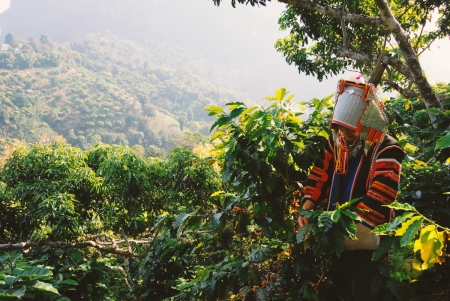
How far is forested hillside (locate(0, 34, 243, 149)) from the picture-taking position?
6506 cm

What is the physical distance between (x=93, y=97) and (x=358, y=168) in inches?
3496

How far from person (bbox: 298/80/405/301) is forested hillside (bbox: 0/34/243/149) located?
175ft

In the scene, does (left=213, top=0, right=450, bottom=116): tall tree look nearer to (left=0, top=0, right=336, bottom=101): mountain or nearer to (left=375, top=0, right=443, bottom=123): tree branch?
(left=375, top=0, right=443, bottom=123): tree branch

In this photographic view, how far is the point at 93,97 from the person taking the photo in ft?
272

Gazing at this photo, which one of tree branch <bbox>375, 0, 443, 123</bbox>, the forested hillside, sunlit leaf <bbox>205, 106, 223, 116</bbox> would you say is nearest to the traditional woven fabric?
sunlit leaf <bbox>205, 106, 223, 116</bbox>

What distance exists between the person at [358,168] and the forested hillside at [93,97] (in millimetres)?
53231

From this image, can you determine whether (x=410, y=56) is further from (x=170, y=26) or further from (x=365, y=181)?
(x=170, y=26)

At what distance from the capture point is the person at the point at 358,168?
1.45m

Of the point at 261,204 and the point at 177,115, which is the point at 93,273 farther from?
the point at 177,115

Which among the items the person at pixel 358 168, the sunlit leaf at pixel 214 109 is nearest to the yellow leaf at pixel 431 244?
the person at pixel 358 168

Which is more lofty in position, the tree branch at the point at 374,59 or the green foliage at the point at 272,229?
the tree branch at the point at 374,59

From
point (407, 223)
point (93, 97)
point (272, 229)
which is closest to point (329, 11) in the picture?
point (272, 229)

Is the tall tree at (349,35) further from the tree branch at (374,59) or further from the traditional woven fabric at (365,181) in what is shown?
the traditional woven fabric at (365,181)

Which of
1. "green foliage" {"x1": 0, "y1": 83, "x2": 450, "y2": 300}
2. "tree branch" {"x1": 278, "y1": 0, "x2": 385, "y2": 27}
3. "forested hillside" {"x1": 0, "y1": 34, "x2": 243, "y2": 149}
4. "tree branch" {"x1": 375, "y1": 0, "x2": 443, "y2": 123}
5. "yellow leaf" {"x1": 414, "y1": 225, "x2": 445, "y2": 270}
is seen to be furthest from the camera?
"forested hillside" {"x1": 0, "y1": 34, "x2": 243, "y2": 149}
